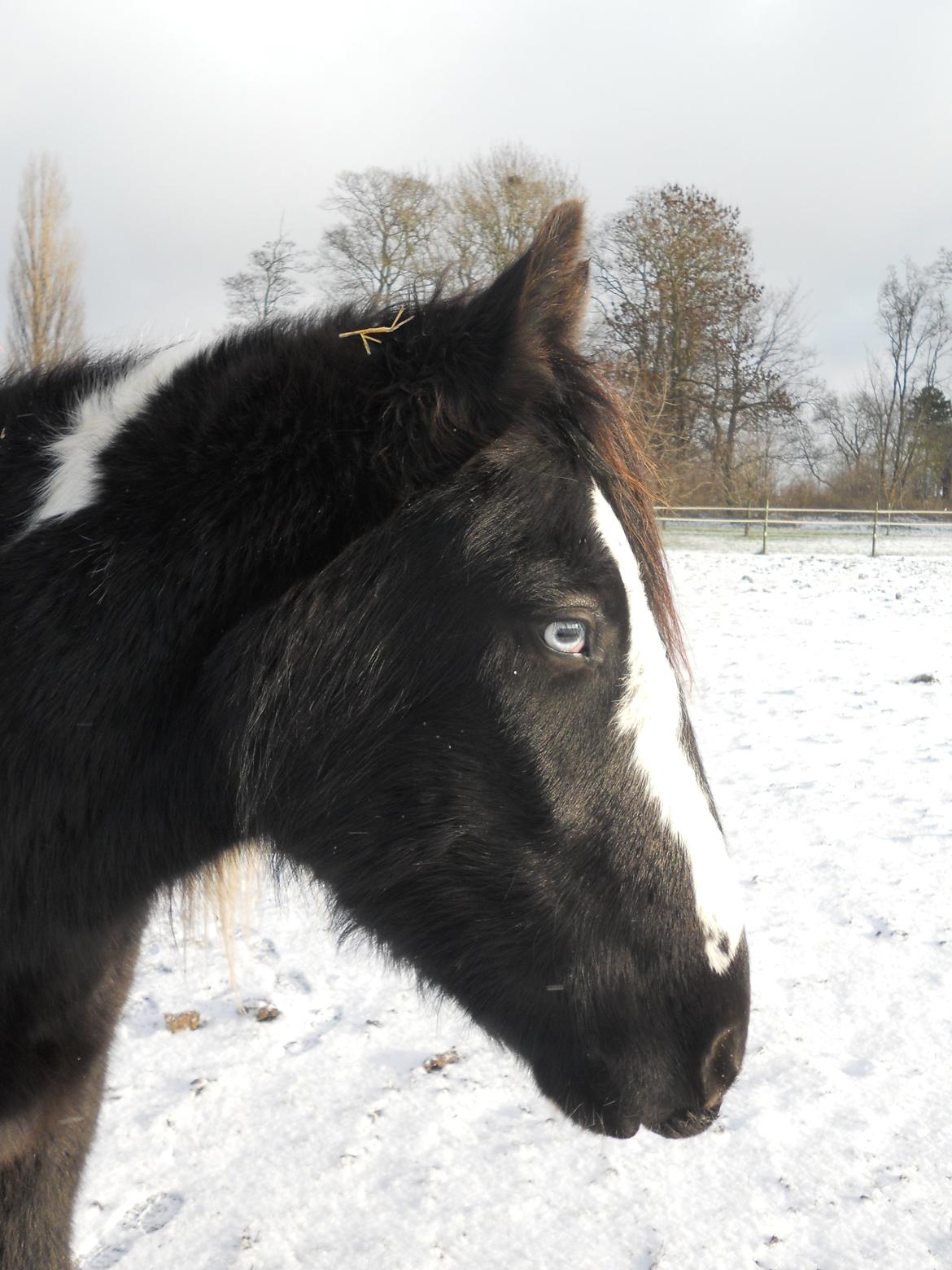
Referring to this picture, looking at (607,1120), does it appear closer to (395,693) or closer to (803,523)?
(395,693)

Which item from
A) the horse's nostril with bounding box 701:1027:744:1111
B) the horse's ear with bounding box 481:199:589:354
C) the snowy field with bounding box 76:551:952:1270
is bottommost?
the snowy field with bounding box 76:551:952:1270

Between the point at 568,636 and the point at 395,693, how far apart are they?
0.30 m

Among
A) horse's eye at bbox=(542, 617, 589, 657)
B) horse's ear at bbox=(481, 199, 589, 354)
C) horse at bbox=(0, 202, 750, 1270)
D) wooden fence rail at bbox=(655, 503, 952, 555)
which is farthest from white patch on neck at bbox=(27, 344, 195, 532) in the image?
wooden fence rail at bbox=(655, 503, 952, 555)

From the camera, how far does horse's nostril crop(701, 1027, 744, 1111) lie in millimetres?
1550

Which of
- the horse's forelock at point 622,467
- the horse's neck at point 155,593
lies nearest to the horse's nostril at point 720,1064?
the horse's forelock at point 622,467

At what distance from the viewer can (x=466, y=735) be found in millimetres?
1478

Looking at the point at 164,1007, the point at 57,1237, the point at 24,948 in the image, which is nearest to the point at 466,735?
the point at 24,948

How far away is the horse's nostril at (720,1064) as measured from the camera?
155 centimetres

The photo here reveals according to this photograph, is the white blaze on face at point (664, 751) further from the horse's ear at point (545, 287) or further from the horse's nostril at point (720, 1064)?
the horse's ear at point (545, 287)

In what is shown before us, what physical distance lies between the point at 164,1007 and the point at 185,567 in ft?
8.72

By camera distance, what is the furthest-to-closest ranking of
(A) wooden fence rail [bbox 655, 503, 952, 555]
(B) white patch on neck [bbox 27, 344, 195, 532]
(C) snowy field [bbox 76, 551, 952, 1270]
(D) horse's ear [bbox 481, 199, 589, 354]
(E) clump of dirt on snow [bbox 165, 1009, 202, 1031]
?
(A) wooden fence rail [bbox 655, 503, 952, 555], (E) clump of dirt on snow [bbox 165, 1009, 202, 1031], (C) snowy field [bbox 76, 551, 952, 1270], (B) white patch on neck [bbox 27, 344, 195, 532], (D) horse's ear [bbox 481, 199, 589, 354]

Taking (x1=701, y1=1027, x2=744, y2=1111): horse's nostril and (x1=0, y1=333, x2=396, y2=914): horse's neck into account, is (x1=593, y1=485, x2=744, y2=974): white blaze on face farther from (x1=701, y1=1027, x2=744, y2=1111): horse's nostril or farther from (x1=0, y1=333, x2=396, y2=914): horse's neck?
(x1=0, y1=333, x2=396, y2=914): horse's neck

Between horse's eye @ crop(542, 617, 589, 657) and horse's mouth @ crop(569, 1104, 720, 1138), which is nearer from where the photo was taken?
horse's eye @ crop(542, 617, 589, 657)

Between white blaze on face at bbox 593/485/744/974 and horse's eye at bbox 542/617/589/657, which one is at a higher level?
horse's eye at bbox 542/617/589/657
